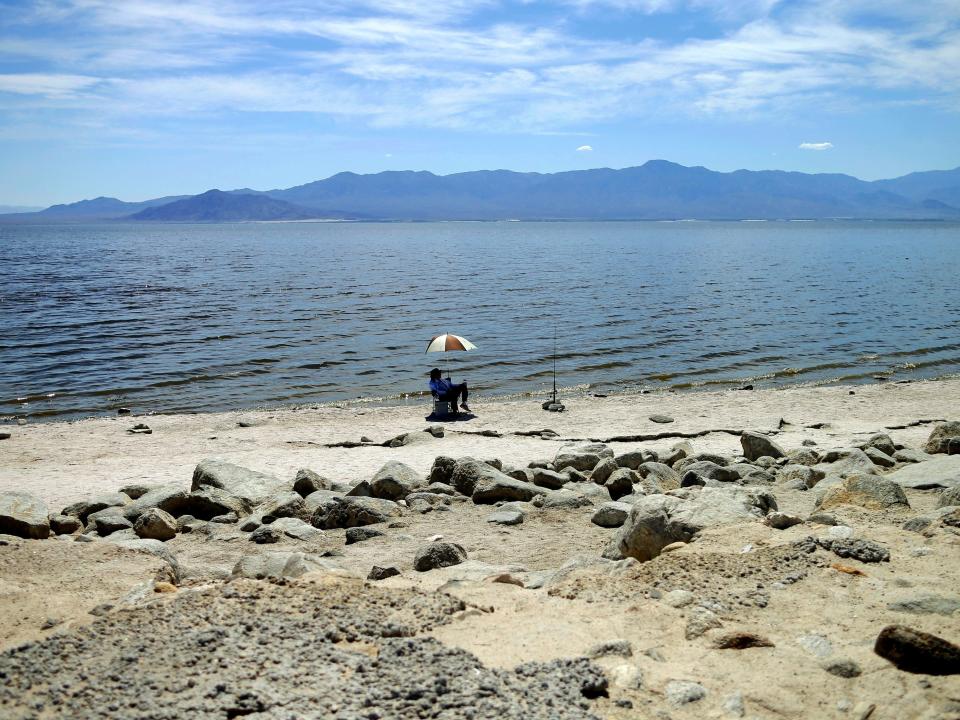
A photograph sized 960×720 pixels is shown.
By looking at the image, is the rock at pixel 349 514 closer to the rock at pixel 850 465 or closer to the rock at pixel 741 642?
the rock at pixel 741 642

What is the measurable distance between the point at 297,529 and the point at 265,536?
42 centimetres

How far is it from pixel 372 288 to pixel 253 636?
1956 inches

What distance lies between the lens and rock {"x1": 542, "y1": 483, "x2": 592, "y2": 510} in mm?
11828

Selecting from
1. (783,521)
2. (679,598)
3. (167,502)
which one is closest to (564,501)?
(783,521)

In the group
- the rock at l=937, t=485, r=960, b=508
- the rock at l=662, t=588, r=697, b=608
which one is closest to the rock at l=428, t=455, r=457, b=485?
the rock at l=662, t=588, r=697, b=608

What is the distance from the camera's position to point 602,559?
28.7ft

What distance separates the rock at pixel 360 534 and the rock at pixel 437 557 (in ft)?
5.43

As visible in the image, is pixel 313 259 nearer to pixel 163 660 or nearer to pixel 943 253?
pixel 943 253

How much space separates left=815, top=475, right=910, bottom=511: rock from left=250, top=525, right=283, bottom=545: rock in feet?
21.4

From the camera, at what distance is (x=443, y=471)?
1320 cm

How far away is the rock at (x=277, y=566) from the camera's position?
7934 millimetres

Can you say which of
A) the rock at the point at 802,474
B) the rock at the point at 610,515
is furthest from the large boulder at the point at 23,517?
the rock at the point at 802,474

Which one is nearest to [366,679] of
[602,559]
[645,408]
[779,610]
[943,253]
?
[779,610]

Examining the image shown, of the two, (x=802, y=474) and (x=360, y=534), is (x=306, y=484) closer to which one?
(x=360, y=534)
